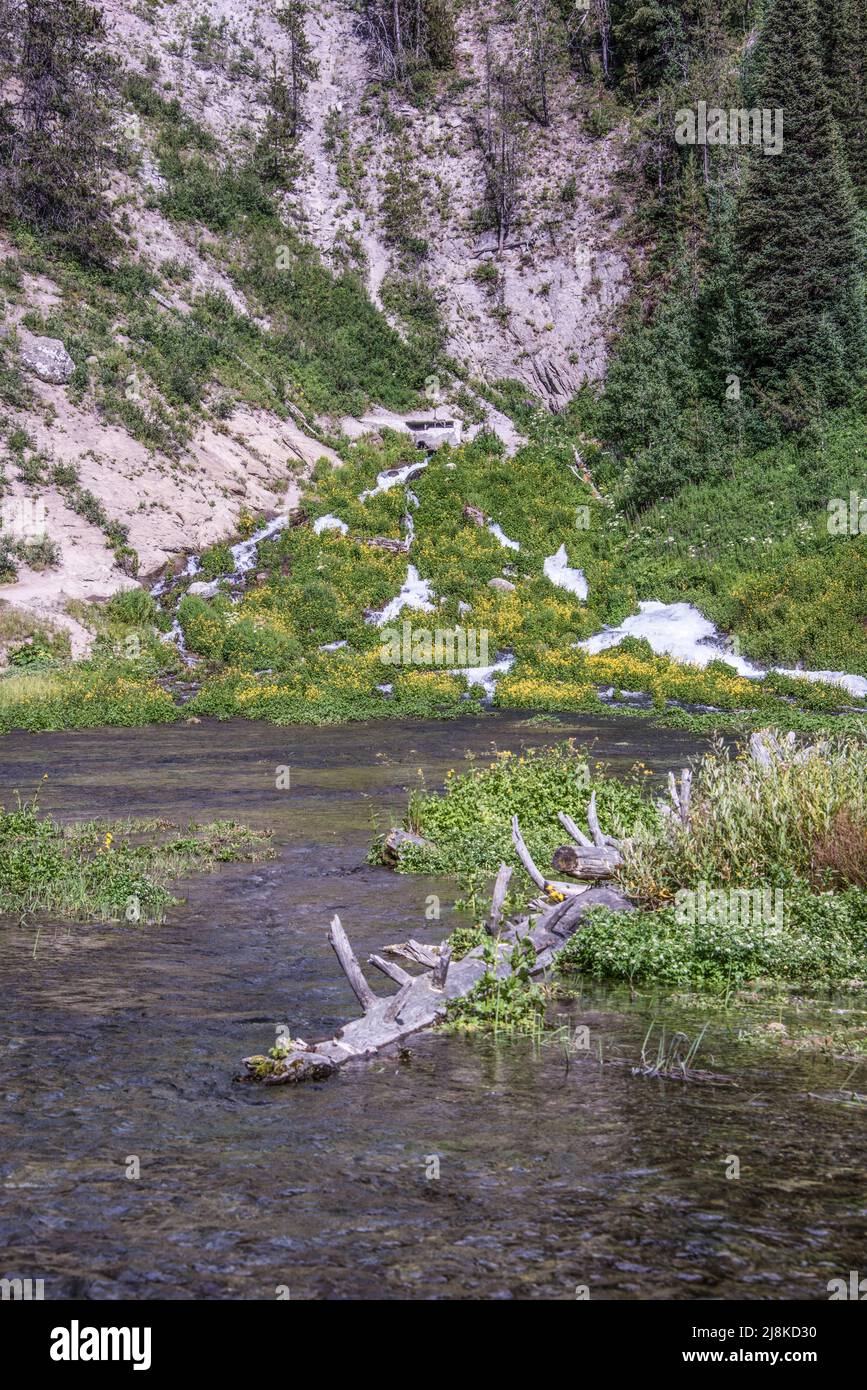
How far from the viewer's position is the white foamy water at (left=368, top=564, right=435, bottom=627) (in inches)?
1539

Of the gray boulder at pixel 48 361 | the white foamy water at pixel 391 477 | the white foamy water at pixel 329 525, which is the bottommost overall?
the white foamy water at pixel 329 525

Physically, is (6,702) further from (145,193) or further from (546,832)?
(145,193)

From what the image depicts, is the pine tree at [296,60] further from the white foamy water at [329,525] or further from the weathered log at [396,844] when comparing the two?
the weathered log at [396,844]

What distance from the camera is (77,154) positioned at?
5122 centimetres

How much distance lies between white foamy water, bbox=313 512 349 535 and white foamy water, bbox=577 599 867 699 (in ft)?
38.9

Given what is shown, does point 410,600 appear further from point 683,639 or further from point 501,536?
point 683,639

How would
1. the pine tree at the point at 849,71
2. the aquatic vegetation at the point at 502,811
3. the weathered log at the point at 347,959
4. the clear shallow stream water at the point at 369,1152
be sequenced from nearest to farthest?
the clear shallow stream water at the point at 369,1152
the weathered log at the point at 347,959
the aquatic vegetation at the point at 502,811
the pine tree at the point at 849,71

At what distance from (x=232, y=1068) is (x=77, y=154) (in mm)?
53590

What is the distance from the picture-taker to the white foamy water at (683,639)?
1288 inches

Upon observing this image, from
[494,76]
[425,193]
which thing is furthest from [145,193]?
[494,76]

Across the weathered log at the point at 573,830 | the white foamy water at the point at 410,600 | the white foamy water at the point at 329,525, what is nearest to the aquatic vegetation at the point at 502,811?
the weathered log at the point at 573,830

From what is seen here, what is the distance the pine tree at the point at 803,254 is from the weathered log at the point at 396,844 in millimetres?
37768

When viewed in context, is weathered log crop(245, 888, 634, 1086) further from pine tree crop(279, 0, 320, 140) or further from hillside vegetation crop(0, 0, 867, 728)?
pine tree crop(279, 0, 320, 140)

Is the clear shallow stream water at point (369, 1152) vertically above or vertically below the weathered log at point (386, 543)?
below
